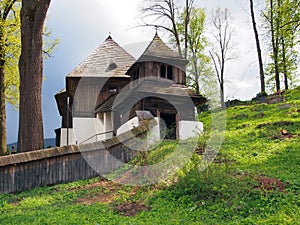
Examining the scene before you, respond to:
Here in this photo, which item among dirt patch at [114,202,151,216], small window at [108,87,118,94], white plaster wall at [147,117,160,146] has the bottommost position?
dirt patch at [114,202,151,216]

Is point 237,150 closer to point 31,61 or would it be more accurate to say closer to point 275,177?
point 275,177

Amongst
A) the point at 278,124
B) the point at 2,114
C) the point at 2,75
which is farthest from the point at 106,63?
the point at 278,124

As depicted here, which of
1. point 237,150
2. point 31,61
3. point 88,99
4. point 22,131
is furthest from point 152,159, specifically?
point 88,99

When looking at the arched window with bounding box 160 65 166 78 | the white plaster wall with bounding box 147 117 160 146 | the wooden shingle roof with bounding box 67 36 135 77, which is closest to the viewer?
the white plaster wall with bounding box 147 117 160 146

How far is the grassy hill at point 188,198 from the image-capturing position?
6.43 m

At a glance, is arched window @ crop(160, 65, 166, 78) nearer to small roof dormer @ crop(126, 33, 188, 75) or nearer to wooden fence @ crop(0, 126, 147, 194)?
small roof dormer @ crop(126, 33, 188, 75)

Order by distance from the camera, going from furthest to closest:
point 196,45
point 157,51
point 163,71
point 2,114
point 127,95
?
point 196,45
point 2,114
point 163,71
point 127,95
point 157,51

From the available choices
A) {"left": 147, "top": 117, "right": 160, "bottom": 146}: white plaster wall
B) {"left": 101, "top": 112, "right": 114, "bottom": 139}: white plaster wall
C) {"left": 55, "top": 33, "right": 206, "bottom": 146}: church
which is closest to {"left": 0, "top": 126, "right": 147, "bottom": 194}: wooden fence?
{"left": 147, "top": 117, "right": 160, "bottom": 146}: white plaster wall

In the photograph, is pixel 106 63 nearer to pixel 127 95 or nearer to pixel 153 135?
pixel 127 95

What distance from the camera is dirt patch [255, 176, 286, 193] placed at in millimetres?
7207

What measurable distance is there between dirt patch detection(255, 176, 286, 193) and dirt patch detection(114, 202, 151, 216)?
7.53 ft

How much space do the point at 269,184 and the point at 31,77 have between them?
8.35 m

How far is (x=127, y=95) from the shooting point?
63.2ft

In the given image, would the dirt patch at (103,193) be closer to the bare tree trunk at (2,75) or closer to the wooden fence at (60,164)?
the wooden fence at (60,164)
